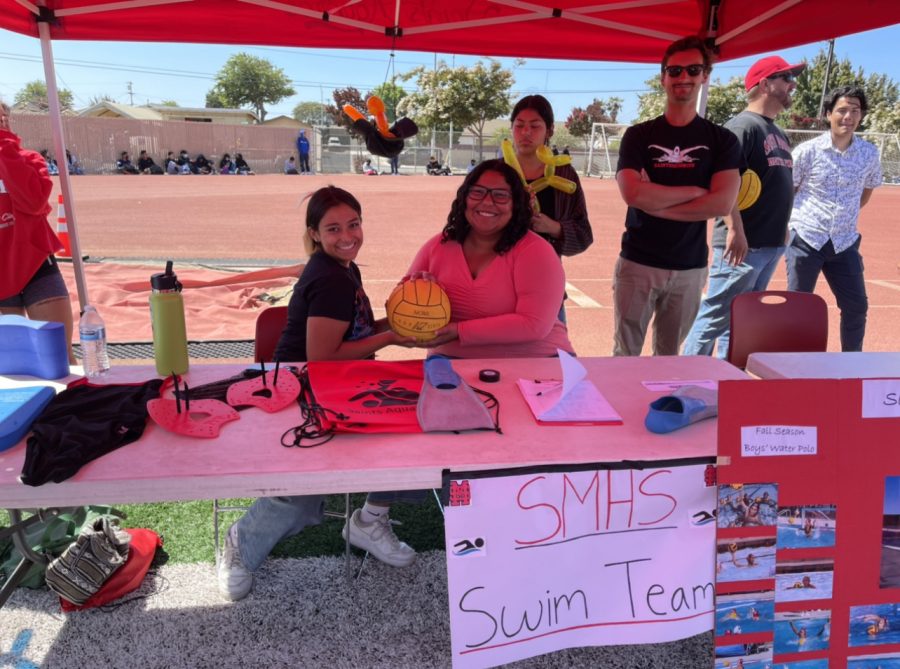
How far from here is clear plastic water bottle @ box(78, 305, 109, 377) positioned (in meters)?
1.86

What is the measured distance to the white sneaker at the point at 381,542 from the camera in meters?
2.27

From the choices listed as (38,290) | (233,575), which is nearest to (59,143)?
(38,290)

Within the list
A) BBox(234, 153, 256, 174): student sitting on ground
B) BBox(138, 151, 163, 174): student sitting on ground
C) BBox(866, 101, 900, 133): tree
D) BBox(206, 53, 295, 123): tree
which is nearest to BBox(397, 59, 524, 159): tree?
BBox(234, 153, 256, 174): student sitting on ground

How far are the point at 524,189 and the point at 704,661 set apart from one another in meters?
1.67

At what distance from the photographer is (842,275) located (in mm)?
3832

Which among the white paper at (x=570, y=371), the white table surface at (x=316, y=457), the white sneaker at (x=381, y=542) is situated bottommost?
the white sneaker at (x=381, y=542)

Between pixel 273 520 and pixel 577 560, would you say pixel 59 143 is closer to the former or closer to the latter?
pixel 273 520

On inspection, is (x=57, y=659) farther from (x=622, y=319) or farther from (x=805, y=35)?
(x=805, y=35)

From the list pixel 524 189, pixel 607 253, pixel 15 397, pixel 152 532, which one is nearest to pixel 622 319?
pixel 524 189

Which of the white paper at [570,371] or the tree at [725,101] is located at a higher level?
the tree at [725,101]

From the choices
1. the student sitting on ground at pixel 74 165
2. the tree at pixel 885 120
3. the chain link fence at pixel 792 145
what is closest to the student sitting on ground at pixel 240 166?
the student sitting on ground at pixel 74 165

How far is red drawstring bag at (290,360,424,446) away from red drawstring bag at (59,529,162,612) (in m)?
0.93

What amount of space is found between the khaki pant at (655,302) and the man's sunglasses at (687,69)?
876 millimetres

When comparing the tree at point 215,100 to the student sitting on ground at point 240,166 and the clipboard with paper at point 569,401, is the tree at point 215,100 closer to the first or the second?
the student sitting on ground at point 240,166
